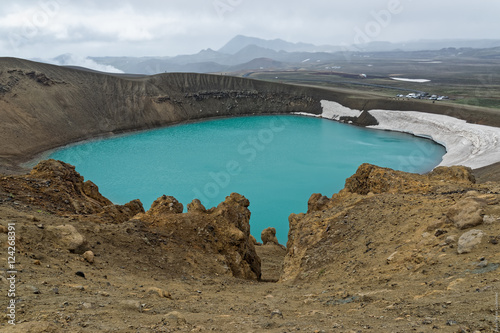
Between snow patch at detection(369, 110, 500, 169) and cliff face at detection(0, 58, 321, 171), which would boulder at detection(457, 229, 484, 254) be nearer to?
snow patch at detection(369, 110, 500, 169)

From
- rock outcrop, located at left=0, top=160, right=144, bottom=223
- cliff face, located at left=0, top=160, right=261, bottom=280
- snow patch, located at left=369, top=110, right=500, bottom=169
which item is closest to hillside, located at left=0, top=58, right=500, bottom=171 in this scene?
snow patch, located at left=369, top=110, right=500, bottom=169

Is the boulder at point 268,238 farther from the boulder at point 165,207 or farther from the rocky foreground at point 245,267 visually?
the boulder at point 165,207

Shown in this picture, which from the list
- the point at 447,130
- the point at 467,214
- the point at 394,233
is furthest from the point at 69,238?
the point at 447,130

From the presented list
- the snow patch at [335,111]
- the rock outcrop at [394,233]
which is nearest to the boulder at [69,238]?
the rock outcrop at [394,233]

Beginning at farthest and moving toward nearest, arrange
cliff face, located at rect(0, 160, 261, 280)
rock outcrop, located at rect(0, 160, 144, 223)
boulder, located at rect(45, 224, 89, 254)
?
rock outcrop, located at rect(0, 160, 144, 223) < cliff face, located at rect(0, 160, 261, 280) < boulder, located at rect(45, 224, 89, 254)

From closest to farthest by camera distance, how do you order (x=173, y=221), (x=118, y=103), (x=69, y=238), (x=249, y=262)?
(x=69, y=238), (x=173, y=221), (x=249, y=262), (x=118, y=103)

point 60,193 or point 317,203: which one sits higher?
point 60,193

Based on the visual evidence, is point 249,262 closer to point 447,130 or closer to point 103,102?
point 447,130
